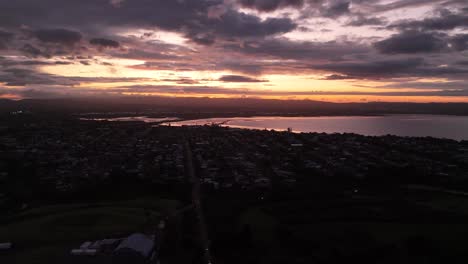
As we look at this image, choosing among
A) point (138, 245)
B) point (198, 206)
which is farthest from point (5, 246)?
point (198, 206)

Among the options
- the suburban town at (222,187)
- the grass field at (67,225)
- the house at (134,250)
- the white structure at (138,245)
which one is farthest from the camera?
the suburban town at (222,187)

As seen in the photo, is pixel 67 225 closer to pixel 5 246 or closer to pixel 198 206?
pixel 5 246

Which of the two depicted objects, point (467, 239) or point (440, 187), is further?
point (440, 187)

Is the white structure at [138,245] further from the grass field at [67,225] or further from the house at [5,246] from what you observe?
the house at [5,246]

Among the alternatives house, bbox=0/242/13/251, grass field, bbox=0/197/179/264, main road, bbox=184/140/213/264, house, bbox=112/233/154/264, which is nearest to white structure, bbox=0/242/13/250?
house, bbox=0/242/13/251

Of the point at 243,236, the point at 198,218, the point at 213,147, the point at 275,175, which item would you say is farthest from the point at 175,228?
the point at 213,147

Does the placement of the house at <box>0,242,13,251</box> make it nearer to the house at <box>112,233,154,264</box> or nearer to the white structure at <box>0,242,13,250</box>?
the white structure at <box>0,242,13,250</box>

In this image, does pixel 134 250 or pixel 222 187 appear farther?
pixel 222 187

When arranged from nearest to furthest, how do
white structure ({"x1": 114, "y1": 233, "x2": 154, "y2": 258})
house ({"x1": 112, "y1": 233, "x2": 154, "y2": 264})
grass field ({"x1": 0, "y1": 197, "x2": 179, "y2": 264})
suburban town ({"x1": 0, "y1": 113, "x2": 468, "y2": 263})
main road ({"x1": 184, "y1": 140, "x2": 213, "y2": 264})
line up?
house ({"x1": 112, "y1": 233, "x2": 154, "y2": 264}) < white structure ({"x1": 114, "y1": 233, "x2": 154, "y2": 258}) < main road ({"x1": 184, "y1": 140, "x2": 213, "y2": 264}) < grass field ({"x1": 0, "y1": 197, "x2": 179, "y2": 264}) < suburban town ({"x1": 0, "y1": 113, "x2": 468, "y2": 263})

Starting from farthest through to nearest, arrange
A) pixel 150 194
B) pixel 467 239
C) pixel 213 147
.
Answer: pixel 213 147 < pixel 150 194 < pixel 467 239

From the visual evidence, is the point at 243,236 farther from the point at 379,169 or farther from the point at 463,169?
the point at 463,169

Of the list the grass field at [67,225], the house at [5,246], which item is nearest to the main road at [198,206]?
the grass field at [67,225]
